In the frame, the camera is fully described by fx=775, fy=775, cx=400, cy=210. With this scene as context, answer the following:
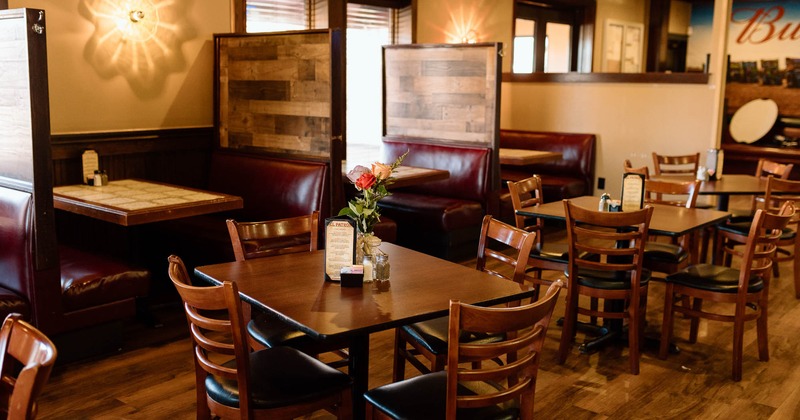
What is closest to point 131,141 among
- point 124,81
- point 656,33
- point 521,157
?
point 124,81

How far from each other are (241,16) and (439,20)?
2.73 m

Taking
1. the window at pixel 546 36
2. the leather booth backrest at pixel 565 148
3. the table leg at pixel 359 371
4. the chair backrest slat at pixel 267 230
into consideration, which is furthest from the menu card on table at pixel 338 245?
the window at pixel 546 36

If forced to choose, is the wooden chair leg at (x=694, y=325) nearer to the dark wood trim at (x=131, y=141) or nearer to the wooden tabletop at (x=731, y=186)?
the wooden tabletop at (x=731, y=186)

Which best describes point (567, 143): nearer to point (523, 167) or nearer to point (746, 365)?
point (523, 167)

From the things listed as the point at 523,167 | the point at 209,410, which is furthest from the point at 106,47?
the point at 523,167

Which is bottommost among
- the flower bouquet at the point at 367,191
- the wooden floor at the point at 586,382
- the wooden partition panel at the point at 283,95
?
the wooden floor at the point at 586,382

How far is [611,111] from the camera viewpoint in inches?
309

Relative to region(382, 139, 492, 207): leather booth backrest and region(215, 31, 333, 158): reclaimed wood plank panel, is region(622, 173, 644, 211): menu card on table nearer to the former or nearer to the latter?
region(215, 31, 333, 158): reclaimed wood plank panel

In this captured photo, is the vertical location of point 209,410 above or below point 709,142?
below

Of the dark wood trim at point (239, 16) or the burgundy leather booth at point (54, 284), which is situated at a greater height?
the dark wood trim at point (239, 16)

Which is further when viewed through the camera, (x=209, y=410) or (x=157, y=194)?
(x=157, y=194)

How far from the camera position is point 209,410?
8.52ft

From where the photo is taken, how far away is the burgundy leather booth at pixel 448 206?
6.00m

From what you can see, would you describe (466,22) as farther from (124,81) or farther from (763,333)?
(763,333)
